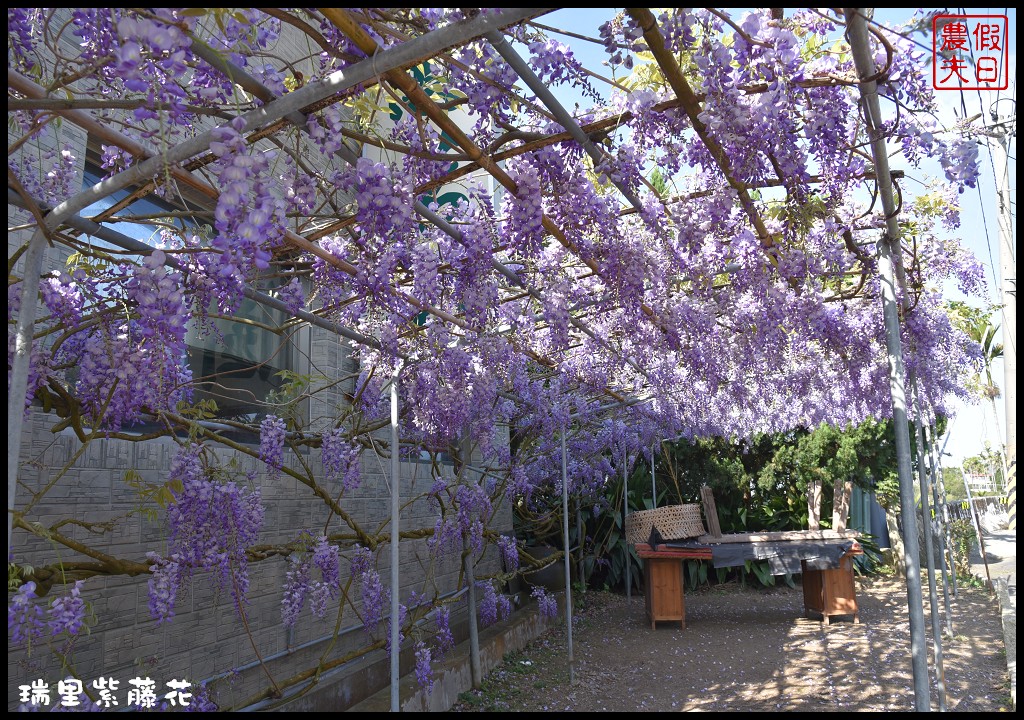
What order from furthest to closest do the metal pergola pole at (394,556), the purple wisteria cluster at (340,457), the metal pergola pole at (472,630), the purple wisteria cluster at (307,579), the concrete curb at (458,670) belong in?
the metal pergola pole at (472,630) → the concrete curb at (458,670) → the purple wisteria cluster at (340,457) → the purple wisteria cluster at (307,579) → the metal pergola pole at (394,556)

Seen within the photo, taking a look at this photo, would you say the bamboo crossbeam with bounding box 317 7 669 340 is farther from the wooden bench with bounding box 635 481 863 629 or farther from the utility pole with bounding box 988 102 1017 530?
the wooden bench with bounding box 635 481 863 629

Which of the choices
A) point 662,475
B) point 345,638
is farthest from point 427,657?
point 662,475

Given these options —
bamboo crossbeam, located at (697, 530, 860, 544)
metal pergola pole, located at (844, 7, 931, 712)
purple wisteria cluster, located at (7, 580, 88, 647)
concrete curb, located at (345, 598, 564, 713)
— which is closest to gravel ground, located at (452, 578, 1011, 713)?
concrete curb, located at (345, 598, 564, 713)

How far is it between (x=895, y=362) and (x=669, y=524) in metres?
5.13

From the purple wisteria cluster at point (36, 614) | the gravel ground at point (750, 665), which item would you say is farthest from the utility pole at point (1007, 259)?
the purple wisteria cluster at point (36, 614)

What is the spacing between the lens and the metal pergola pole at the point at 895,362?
99.0 inches

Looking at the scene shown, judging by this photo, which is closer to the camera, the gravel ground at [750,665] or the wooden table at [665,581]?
the gravel ground at [750,665]

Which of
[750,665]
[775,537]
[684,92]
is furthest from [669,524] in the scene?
[684,92]

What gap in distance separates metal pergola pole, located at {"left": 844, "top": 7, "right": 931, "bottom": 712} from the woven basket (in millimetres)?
4916

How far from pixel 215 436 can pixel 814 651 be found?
5.17m

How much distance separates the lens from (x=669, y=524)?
805 cm

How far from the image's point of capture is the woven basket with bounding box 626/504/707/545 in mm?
7993

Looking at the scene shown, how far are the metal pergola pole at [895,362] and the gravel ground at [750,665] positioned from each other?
210cm

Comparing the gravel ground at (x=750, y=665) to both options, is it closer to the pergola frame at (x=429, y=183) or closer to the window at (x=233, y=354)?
the pergola frame at (x=429, y=183)
